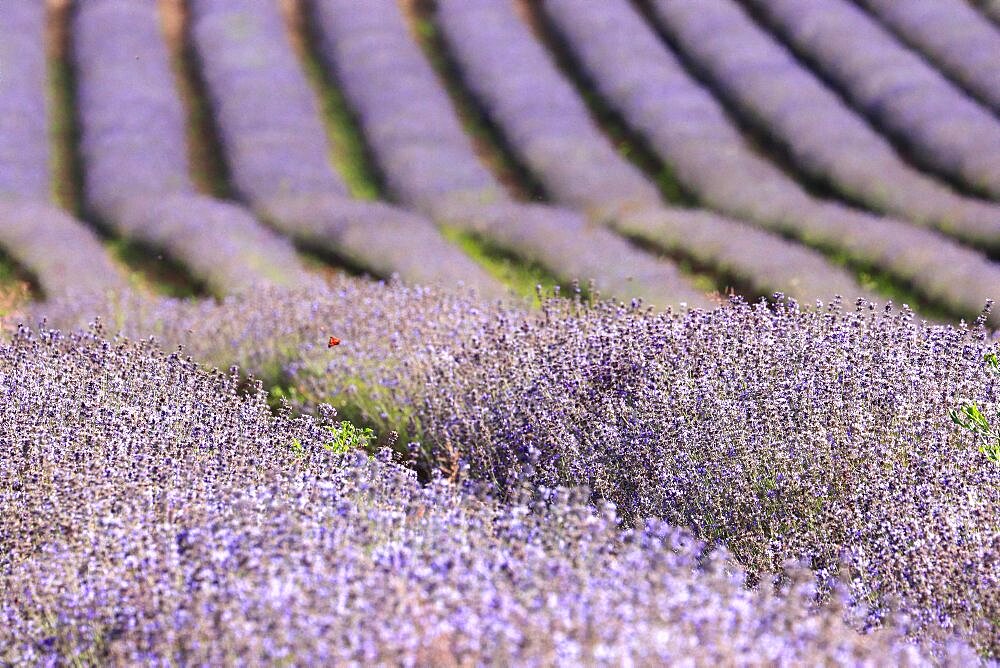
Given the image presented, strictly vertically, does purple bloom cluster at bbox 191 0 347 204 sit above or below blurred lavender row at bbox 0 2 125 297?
above

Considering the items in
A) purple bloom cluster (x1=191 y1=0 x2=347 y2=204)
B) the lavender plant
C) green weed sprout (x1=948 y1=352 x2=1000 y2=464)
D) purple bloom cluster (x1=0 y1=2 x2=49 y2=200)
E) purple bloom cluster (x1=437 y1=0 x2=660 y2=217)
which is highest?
the lavender plant

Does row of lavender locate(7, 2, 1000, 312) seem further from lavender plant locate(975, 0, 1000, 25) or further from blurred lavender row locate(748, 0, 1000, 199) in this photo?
lavender plant locate(975, 0, 1000, 25)

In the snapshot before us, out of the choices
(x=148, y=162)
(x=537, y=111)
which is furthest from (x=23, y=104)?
(x=537, y=111)

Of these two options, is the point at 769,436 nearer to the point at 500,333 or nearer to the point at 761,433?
the point at 761,433

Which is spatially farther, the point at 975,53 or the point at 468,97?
the point at 468,97

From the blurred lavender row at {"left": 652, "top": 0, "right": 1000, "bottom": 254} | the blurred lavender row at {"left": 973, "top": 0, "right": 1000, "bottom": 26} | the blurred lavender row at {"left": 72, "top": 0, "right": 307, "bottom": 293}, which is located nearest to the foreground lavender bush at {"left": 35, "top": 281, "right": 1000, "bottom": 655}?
the blurred lavender row at {"left": 72, "top": 0, "right": 307, "bottom": 293}

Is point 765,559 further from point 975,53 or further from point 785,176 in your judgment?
point 975,53

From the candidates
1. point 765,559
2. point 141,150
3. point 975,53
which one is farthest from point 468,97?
point 765,559
